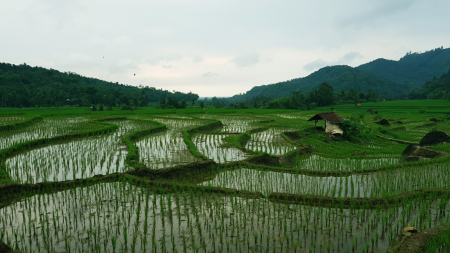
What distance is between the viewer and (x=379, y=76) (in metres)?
107

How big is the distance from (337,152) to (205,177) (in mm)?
6112

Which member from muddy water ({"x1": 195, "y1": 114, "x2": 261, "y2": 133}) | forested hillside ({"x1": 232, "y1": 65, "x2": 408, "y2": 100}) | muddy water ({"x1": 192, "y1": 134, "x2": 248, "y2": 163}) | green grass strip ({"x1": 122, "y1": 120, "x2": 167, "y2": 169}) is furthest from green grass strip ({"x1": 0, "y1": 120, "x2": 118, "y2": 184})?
forested hillside ({"x1": 232, "y1": 65, "x2": 408, "y2": 100})

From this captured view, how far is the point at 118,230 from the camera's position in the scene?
175 inches

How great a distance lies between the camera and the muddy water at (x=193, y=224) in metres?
4.00

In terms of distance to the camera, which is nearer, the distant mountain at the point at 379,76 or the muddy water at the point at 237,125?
the muddy water at the point at 237,125

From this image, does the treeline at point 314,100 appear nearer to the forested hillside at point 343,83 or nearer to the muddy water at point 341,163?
the forested hillside at point 343,83

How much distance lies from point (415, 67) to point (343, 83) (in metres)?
73.3

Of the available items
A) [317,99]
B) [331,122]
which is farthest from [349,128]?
[317,99]

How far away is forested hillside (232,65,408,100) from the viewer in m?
84.3

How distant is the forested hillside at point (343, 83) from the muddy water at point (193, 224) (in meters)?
70.0

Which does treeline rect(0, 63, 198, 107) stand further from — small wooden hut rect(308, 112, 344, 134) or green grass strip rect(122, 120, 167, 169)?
small wooden hut rect(308, 112, 344, 134)

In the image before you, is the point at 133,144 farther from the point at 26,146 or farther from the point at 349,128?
the point at 349,128

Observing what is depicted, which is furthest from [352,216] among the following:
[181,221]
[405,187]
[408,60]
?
[408,60]

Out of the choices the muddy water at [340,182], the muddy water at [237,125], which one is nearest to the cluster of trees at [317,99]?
the muddy water at [237,125]
